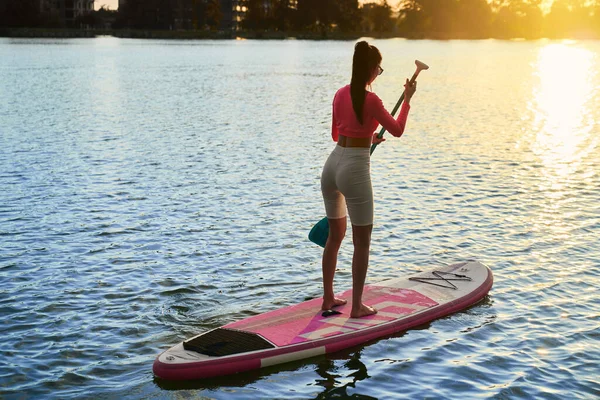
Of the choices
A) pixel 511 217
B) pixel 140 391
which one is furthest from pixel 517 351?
pixel 511 217

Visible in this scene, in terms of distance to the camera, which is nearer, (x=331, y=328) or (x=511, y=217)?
(x=331, y=328)

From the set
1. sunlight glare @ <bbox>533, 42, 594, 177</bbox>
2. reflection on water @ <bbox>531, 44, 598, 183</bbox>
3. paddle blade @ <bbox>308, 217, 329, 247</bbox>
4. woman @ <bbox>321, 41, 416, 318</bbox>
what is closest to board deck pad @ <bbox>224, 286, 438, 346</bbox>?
woman @ <bbox>321, 41, 416, 318</bbox>

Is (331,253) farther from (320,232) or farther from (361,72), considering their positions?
(361,72)

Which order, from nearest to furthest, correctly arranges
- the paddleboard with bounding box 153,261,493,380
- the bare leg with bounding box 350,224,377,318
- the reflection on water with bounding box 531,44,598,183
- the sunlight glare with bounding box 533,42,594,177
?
1. the paddleboard with bounding box 153,261,493,380
2. the bare leg with bounding box 350,224,377,318
3. the reflection on water with bounding box 531,44,598,183
4. the sunlight glare with bounding box 533,42,594,177

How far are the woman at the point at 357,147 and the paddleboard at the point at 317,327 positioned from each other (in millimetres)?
627

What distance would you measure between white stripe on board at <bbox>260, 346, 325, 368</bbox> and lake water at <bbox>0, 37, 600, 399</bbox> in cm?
10

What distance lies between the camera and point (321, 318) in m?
8.59

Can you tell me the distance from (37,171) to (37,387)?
1303 cm

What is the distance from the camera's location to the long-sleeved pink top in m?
7.50

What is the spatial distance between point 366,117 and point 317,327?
228 centimetres

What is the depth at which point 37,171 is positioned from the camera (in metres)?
19.9

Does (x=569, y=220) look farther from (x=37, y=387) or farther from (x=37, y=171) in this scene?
(x=37, y=171)

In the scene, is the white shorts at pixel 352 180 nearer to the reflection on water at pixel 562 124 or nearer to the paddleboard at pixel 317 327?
the paddleboard at pixel 317 327

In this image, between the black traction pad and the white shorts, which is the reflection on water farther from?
the black traction pad
